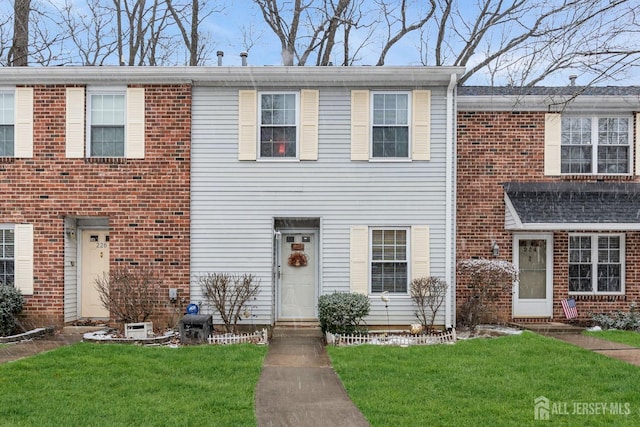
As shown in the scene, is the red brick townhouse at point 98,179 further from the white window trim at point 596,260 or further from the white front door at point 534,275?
the white window trim at point 596,260

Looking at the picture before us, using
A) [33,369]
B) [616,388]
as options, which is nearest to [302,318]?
[33,369]

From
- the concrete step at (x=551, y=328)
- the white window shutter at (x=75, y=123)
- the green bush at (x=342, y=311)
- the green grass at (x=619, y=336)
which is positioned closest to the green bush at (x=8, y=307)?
the white window shutter at (x=75, y=123)

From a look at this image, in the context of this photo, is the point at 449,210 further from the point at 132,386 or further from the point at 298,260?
the point at 132,386

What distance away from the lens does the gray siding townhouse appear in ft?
37.0

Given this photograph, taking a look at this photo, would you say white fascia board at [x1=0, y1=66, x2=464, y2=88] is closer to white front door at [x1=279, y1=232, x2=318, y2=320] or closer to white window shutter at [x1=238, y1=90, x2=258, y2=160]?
white window shutter at [x1=238, y1=90, x2=258, y2=160]

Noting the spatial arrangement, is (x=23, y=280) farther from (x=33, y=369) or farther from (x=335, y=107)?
(x=335, y=107)

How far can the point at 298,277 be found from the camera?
11.9m

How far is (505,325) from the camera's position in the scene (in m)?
11.7

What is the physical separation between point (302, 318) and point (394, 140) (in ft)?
13.9

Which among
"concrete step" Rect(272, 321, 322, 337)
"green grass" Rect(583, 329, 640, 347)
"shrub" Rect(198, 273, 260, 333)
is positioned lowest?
"concrete step" Rect(272, 321, 322, 337)

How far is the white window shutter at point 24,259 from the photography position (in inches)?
440

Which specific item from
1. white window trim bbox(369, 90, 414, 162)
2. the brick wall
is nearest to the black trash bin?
white window trim bbox(369, 90, 414, 162)
